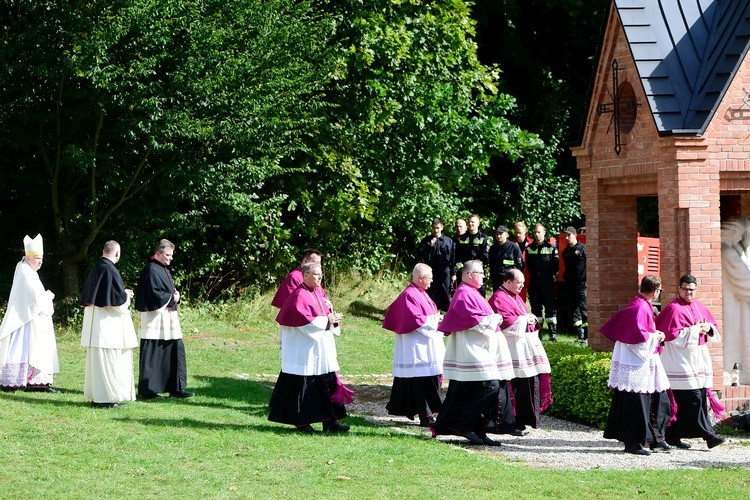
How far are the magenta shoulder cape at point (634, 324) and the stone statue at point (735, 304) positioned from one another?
91.8 inches

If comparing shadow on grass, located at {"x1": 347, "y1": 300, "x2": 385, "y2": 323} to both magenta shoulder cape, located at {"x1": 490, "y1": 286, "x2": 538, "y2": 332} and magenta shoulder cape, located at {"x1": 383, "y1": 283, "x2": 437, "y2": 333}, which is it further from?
magenta shoulder cape, located at {"x1": 490, "y1": 286, "x2": 538, "y2": 332}

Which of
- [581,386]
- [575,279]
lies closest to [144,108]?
[575,279]

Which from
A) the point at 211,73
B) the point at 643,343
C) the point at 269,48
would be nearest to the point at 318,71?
the point at 269,48

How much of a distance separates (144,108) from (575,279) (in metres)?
7.55

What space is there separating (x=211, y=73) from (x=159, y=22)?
50.7 inches

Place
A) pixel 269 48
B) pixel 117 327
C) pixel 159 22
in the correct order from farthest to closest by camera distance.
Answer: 1. pixel 269 48
2. pixel 159 22
3. pixel 117 327

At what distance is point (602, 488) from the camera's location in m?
9.09

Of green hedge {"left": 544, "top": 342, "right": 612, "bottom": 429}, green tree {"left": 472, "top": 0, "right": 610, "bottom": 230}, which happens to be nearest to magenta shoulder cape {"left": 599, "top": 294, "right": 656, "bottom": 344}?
green hedge {"left": 544, "top": 342, "right": 612, "bottom": 429}

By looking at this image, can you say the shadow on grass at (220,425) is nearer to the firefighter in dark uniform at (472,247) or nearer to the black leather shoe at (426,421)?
the black leather shoe at (426,421)

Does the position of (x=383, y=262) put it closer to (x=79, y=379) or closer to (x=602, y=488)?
(x=79, y=379)

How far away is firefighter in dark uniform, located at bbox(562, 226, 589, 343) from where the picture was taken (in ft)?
59.8

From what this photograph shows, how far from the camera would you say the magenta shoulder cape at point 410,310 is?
12.0 meters

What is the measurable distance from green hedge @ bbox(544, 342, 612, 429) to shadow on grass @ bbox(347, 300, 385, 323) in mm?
7400

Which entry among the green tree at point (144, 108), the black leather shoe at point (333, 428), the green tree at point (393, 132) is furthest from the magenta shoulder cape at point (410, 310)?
the green tree at point (393, 132)
